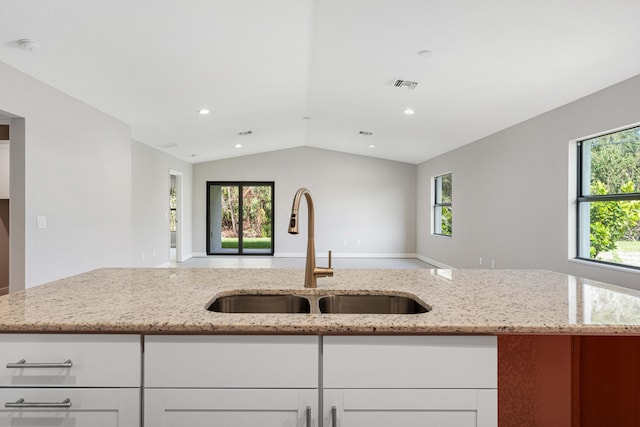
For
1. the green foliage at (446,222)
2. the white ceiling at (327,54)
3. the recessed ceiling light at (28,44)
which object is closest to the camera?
the white ceiling at (327,54)

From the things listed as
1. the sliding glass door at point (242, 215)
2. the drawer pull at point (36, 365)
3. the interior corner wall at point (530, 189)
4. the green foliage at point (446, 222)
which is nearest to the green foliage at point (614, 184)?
the interior corner wall at point (530, 189)

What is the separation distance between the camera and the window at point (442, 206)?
8.58 meters

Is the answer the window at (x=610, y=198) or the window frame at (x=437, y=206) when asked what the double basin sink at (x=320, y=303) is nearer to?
the window at (x=610, y=198)

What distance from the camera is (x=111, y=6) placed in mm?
2885

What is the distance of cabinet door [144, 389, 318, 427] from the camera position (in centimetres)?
109

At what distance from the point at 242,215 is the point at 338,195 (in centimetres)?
250

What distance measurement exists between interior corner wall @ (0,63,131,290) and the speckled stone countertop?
8.56ft

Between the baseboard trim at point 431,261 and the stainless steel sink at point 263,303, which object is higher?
the stainless steel sink at point 263,303

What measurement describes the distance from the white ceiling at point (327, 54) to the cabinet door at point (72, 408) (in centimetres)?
268

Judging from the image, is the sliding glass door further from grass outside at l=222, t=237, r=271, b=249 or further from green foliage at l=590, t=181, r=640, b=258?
green foliage at l=590, t=181, r=640, b=258

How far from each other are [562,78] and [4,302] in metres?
4.44

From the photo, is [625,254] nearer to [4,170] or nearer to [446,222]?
[446,222]

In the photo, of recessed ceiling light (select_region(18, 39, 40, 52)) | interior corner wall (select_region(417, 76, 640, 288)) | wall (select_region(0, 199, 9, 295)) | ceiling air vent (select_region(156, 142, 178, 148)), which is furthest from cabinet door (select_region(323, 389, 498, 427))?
ceiling air vent (select_region(156, 142, 178, 148))

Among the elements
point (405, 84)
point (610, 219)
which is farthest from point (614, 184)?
point (405, 84)
